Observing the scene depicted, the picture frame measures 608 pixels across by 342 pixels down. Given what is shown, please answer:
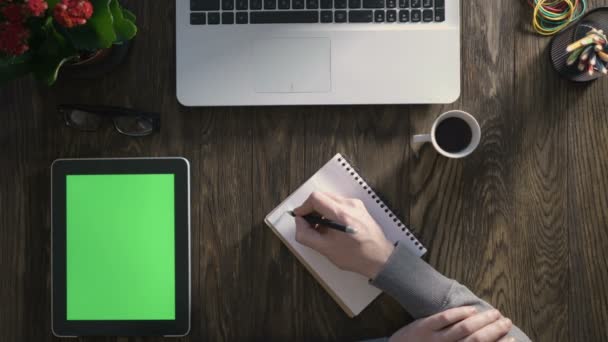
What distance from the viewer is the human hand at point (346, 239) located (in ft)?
2.73

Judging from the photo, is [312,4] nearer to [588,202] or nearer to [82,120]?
[82,120]

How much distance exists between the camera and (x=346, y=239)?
A: 2.74 ft

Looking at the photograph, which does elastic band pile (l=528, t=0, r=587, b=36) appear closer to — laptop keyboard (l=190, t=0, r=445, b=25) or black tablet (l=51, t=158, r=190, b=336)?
laptop keyboard (l=190, t=0, r=445, b=25)

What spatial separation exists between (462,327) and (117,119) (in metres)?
0.70

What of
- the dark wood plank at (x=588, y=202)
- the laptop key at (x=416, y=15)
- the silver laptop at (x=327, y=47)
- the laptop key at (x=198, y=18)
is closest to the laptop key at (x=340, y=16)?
the silver laptop at (x=327, y=47)

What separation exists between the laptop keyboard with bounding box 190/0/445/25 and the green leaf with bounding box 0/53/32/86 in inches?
10.6

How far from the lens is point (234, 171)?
906 mm

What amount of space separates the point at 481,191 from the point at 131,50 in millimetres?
696

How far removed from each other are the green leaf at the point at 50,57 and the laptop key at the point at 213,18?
235 millimetres

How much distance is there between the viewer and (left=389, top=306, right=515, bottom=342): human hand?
81 centimetres

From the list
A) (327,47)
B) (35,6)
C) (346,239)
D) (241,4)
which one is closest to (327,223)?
(346,239)

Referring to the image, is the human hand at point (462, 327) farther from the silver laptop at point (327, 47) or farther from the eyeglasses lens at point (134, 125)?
the eyeglasses lens at point (134, 125)

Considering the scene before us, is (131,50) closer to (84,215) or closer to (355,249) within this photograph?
(84,215)

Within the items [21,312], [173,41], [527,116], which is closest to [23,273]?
[21,312]
